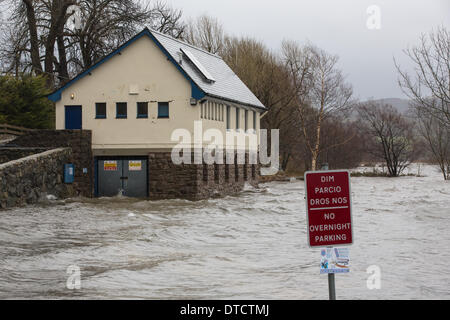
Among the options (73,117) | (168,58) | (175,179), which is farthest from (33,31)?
(175,179)

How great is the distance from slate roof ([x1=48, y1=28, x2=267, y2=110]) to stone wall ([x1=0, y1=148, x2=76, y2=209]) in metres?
4.33

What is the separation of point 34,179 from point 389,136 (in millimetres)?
44892

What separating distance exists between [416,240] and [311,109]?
136ft

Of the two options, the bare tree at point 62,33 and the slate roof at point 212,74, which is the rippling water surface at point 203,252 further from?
the bare tree at point 62,33

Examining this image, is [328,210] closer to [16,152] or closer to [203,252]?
[203,252]

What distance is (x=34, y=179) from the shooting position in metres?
27.0

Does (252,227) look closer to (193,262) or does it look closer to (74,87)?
(193,262)

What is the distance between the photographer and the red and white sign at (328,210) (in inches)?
296

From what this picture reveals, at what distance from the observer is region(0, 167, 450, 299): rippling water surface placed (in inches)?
452

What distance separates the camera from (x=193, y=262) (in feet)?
47.3

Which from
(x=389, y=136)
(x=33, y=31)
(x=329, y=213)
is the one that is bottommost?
(x=329, y=213)

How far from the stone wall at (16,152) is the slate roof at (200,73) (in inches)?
123

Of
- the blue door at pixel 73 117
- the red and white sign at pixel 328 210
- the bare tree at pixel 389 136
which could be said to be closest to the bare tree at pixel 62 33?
the blue door at pixel 73 117

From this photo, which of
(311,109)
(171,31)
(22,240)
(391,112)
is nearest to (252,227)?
(22,240)
